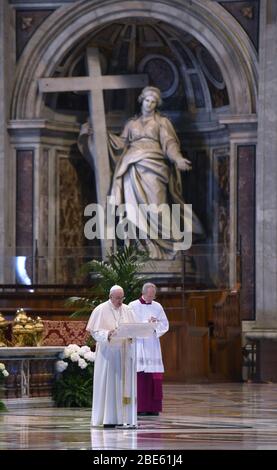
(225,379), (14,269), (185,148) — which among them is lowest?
(225,379)

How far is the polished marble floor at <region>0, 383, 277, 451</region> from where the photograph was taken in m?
12.0

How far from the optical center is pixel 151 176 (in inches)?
906

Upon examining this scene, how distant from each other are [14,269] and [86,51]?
141 inches

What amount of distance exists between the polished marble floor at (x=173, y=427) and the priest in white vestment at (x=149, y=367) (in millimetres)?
225

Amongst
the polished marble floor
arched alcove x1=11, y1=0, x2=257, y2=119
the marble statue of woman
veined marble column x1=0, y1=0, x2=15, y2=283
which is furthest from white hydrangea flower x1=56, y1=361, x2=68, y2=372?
arched alcove x1=11, y1=0, x2=257, y2=119

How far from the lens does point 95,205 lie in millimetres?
23625

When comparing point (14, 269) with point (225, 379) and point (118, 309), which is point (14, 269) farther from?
point (118, 309)

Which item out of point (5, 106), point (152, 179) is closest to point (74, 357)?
point (152, 179)

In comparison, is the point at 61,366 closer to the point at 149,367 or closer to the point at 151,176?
the point at 149,367

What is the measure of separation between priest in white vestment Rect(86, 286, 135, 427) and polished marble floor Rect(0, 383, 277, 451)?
215 millimetres

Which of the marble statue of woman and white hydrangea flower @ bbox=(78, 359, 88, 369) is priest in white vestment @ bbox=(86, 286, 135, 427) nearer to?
white hydrangea flower @ bbox=(78, 359, 88, 369)
